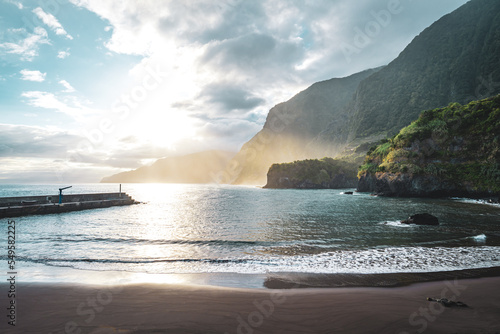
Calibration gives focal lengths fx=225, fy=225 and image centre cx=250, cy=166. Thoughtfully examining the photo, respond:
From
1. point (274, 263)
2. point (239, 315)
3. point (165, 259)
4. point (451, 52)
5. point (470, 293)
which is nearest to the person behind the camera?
point (239, 315)

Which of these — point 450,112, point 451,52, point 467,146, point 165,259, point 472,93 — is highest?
point 451,52

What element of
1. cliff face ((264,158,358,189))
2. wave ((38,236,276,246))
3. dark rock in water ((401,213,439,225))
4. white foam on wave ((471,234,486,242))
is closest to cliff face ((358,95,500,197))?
dark rock in water ((401,213,439,225))

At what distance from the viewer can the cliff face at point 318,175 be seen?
17212cm

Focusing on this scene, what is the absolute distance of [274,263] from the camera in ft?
44.1

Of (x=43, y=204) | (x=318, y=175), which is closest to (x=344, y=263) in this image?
(x=43, y=204)

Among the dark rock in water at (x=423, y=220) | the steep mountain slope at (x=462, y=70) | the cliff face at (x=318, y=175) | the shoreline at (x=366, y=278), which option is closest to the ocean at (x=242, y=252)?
the shoreline at (x=366, y=278)

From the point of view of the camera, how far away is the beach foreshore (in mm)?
6559

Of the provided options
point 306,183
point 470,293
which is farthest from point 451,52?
point 470,293

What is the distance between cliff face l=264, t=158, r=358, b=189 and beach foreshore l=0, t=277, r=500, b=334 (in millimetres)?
166730

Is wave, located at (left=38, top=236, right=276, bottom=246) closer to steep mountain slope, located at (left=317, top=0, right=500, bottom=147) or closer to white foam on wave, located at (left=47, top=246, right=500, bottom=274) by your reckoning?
white foam on wave, located at (left=47, top=246, right=500, bottom=274)

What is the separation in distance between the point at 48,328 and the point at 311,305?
825cm

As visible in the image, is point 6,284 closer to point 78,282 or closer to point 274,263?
point 78,282

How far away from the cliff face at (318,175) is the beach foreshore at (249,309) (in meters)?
167

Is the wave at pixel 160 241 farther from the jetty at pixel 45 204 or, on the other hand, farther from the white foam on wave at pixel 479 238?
the jetty at pixel 45 204
